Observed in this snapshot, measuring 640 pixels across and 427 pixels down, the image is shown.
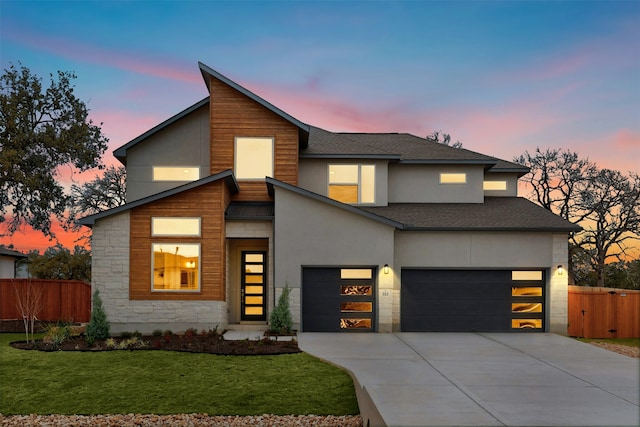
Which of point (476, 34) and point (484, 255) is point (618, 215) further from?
point (476, 34)

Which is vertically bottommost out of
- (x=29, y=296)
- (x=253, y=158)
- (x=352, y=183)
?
(x=29, y=296)

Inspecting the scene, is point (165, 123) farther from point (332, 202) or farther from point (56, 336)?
point (56, 336)

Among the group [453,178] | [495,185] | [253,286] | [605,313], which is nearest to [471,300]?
[605,313]

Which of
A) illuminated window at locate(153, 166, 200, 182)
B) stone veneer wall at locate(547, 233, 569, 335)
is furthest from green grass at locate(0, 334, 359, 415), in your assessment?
stone veneer wall at locate(547, 233, 569, 335)

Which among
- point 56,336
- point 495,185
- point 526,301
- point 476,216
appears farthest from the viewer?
point 495,185

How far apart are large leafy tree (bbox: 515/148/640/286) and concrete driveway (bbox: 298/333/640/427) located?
54.8ft

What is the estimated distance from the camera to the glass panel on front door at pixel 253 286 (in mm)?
16688

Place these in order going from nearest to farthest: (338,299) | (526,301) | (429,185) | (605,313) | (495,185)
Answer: (338,299)
(605,313)
(526,301)
(429,185)
(495,185)

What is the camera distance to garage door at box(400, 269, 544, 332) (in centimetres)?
1593

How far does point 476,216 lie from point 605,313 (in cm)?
502

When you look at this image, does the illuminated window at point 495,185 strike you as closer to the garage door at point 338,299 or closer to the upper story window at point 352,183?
the upper story window at point 352,183

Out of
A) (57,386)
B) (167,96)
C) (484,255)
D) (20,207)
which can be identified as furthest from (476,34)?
(20,207)

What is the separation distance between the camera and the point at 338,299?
15.6 metres

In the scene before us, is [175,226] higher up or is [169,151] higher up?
[169,151]
